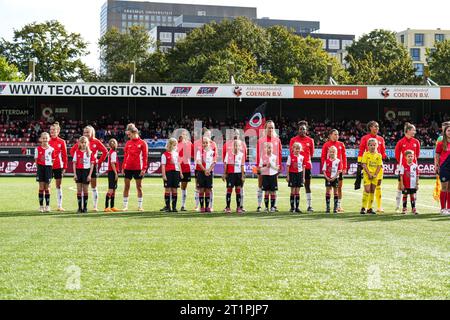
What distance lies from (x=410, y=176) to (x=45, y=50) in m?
59.7

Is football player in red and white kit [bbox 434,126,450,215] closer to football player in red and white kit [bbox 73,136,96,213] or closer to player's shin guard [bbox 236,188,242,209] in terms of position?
player's shin guard [bbox 236,188,242,209]

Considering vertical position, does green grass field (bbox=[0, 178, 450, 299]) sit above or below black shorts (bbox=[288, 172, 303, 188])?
below

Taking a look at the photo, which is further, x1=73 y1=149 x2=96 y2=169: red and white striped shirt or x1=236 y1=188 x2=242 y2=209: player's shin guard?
x1=236 y1=188 x2=242 y2=209: player's shin guard

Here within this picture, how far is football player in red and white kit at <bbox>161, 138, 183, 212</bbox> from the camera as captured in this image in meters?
15.1

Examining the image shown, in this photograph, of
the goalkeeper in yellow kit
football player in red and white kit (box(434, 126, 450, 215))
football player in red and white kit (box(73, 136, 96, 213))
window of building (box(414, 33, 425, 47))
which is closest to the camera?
football player in red and white kit (box(434, 126, 450, 215))

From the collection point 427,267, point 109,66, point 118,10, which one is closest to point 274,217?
point 427,267

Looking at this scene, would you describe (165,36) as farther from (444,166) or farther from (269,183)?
(444,166)

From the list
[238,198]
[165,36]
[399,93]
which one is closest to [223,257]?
[238,198]

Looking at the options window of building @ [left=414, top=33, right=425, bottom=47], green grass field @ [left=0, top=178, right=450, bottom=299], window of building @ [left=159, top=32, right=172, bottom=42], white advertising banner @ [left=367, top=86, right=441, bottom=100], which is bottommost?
green grass field @ [left=0, top=178, right=450, bottom=299]

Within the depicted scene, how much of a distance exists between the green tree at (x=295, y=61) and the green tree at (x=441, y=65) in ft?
29.2

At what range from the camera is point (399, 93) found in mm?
40688

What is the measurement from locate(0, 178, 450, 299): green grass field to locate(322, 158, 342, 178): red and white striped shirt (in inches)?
66.5

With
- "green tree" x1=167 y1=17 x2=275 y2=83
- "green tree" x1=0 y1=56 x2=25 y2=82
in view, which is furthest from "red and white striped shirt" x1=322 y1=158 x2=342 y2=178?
"green tree" x1=0 y1=56 x2=25 y2=82
